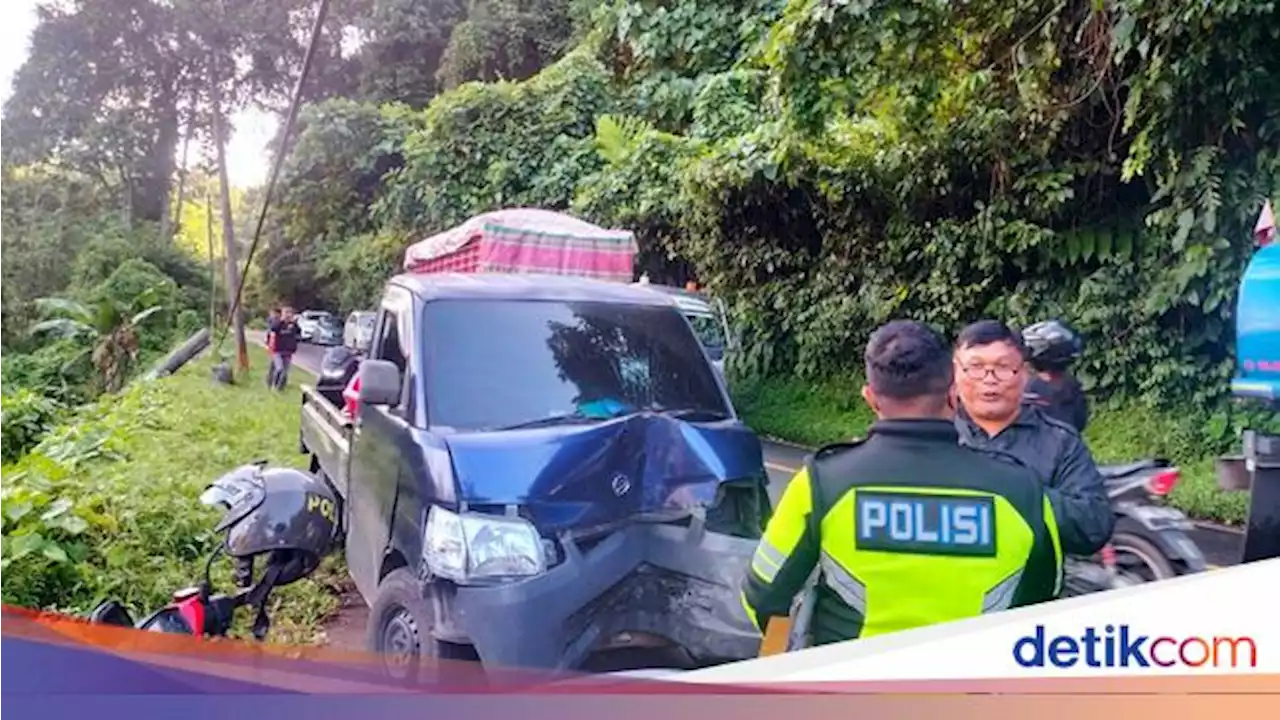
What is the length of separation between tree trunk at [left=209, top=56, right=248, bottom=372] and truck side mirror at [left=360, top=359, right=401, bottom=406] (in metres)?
0.31

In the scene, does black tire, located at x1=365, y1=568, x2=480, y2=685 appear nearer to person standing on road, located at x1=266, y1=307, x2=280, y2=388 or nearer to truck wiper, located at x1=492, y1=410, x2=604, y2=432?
truck wiper, located at x1=492, y1=410, x2=604, y2=432

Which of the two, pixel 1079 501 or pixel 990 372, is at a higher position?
pixel 990 372

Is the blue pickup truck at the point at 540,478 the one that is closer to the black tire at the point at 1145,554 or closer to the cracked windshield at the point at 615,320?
the cracked windshield at the point at 615,320

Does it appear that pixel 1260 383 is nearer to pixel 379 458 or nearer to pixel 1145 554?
pixel 1145 554

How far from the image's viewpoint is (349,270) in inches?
81.0

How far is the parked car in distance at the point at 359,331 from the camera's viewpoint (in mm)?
2010

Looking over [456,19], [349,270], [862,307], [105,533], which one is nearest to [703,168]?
[862,307]

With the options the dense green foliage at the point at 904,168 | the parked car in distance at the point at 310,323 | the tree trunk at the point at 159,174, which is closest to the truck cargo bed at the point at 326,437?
the parked car in distance at the point at 310,323

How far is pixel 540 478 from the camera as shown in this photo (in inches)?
67.3

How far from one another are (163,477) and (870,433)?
128 cm

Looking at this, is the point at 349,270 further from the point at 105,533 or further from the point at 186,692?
the point at 186,692

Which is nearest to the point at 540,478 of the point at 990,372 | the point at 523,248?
the point at 523,248

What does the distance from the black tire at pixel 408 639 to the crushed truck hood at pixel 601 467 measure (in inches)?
7.9

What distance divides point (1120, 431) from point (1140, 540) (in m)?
0.20
